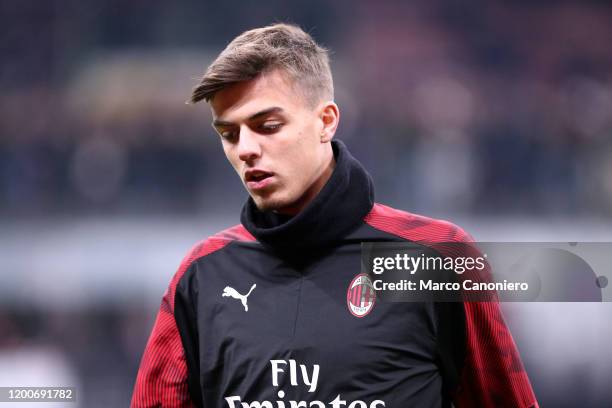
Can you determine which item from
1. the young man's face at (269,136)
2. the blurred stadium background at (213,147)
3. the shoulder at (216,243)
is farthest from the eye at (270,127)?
the blurred stadium background at (213,147)

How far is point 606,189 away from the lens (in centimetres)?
607

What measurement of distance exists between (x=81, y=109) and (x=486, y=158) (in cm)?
300

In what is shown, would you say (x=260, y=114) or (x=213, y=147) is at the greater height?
(x=213, y=147)

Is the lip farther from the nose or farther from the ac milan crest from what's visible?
the ac milan crest

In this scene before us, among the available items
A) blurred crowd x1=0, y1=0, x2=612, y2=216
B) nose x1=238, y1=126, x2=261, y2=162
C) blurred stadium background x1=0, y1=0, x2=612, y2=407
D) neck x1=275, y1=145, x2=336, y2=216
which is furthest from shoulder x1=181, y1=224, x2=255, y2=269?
blurred crowd x1=0, y1=0, x2=612, y2=216

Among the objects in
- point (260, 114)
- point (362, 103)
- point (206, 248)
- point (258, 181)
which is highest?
point (362, 103)

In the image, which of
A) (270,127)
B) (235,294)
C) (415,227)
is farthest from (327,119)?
(235,294)

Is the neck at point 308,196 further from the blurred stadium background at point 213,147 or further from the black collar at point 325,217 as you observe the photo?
the blurred stadium background at point 213,147

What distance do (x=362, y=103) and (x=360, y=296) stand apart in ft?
16.9

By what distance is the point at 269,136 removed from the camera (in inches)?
68.4

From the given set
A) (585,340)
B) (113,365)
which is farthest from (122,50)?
(585,340)

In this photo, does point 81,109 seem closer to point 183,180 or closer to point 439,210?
point 183,180

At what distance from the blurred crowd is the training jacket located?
4159 mm

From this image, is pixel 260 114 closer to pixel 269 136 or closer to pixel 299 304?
pixel 269 136
